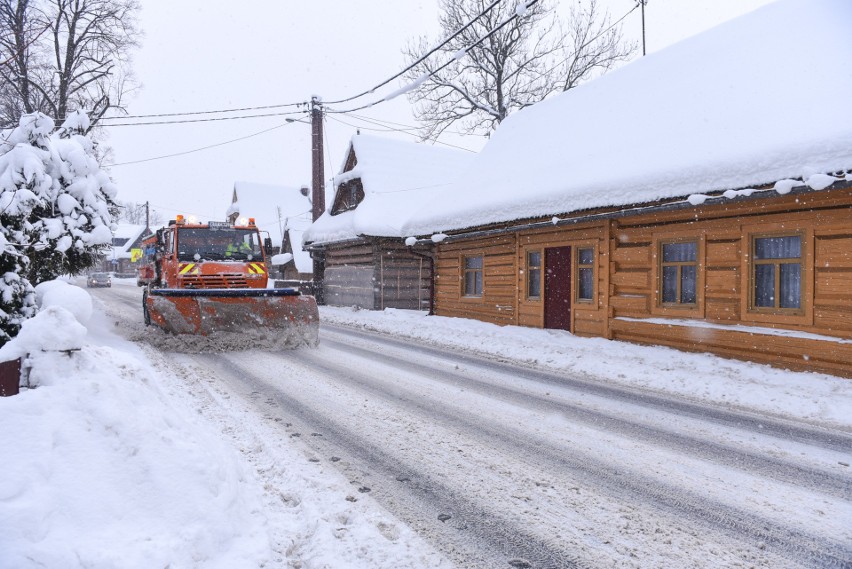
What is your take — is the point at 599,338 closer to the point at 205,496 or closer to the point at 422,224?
the point at 422,224

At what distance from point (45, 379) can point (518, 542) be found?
9.72ft

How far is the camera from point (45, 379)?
122 inches

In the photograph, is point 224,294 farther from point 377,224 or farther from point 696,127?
point 377,224

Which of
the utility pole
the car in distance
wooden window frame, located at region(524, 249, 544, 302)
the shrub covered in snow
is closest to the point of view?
the shrub covered in snow

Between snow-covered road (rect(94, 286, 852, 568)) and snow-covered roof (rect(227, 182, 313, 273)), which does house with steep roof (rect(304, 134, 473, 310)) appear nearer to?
snow-covered road (rect(94, 286, 852, 568))

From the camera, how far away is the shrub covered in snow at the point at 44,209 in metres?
6.64

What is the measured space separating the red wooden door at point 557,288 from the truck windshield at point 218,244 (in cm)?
693

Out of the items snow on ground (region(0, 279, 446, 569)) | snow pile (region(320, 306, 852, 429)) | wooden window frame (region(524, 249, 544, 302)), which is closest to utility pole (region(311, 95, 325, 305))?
snow pile (region(320, 306, 852, 429))

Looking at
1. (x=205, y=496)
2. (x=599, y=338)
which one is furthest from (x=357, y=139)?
(x=205, y=496)

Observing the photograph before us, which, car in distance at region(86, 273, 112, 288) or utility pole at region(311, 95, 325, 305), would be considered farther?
car in distance at region(86, 273, 112, 288)

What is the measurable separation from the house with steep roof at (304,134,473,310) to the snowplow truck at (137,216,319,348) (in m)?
7.13

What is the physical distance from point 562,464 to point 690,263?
698cm

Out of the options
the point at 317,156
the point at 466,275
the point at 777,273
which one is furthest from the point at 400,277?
the point at 777,273

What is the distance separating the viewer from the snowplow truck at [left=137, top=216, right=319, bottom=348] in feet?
31.5
